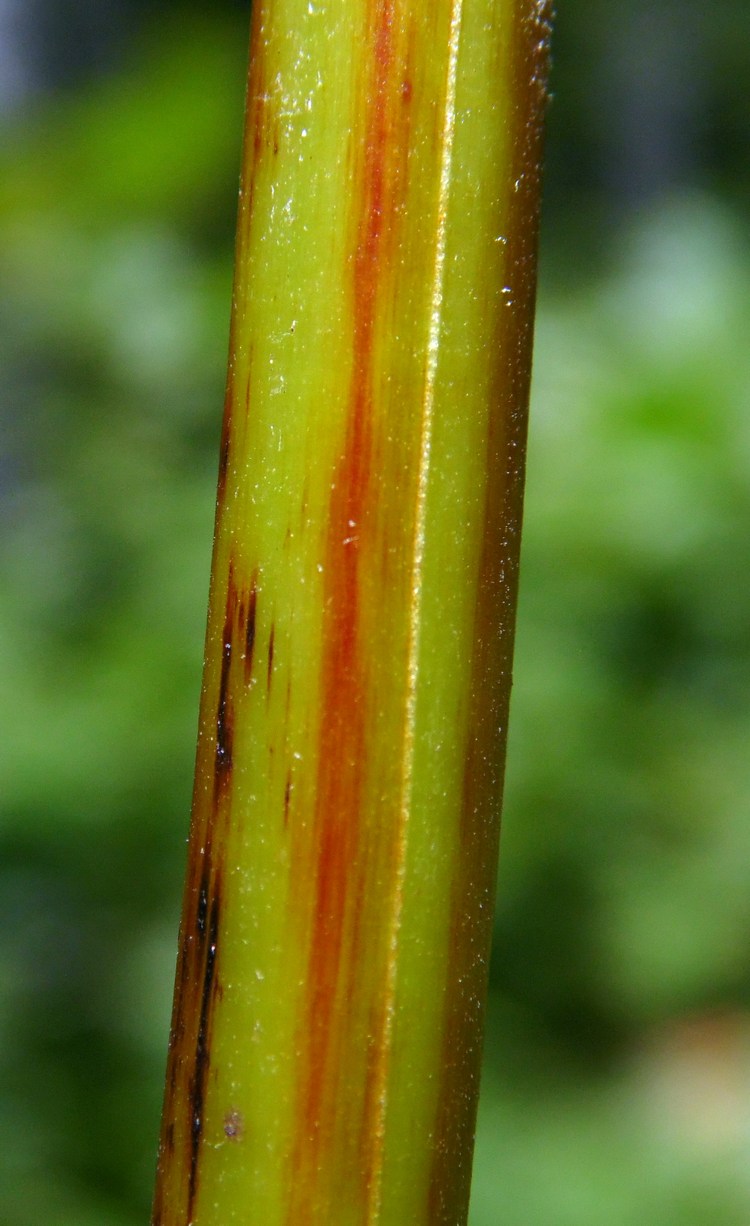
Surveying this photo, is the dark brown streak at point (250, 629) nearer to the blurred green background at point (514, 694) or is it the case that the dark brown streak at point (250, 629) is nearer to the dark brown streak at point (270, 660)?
the dark brown streak at point (270, 660)

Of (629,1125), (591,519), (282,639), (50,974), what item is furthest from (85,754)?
(282,639)

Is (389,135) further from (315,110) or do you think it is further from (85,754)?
(85,754)

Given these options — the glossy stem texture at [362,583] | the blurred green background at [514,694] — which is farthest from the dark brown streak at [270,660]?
the blurred green background at [514,694]

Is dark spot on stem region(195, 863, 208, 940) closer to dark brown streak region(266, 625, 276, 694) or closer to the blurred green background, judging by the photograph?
dark brown streak region(266, 625, 276, 694)

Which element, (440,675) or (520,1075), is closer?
(440,675)

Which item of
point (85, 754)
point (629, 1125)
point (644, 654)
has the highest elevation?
point (644, 654)

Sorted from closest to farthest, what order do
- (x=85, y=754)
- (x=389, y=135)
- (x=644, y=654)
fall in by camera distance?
(x=389, y=135)
(x=85, y=754)
(x=644, y=654)

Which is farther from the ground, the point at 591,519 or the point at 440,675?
the point at 591,519
